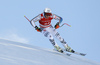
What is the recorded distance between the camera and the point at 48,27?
351 inches

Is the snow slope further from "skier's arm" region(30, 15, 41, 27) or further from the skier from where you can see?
"skier's arm" region(30, 15, 41, 27)

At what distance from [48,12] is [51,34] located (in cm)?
84

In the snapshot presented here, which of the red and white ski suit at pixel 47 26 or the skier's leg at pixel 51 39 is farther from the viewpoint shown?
the red and white ski suit at pixel 47 26

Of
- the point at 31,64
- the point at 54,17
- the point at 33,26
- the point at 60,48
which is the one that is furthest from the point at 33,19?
the point at 31,64

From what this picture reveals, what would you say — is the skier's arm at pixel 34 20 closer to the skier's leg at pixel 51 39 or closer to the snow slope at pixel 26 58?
the skier's leg at pixel 51 39

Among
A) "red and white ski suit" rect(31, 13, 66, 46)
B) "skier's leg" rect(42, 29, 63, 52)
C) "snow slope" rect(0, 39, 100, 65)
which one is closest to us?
"snow slope" rect(0, 39, 100, 65)

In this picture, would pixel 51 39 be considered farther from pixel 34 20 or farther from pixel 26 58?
pixel 26 58

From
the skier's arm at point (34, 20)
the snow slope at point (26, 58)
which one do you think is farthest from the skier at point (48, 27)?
the snow slope at point (26, 58)

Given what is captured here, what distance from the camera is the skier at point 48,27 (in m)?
8.54

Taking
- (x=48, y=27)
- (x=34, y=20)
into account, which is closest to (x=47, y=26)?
(x=48, y=27)

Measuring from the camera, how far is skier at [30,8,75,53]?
8539mm

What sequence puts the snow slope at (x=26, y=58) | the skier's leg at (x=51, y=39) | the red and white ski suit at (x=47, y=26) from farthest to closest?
the red and white ski suit at (x=47, y=26), the skier's leg at (x=51, y=39), the snow slope at (x=26, y=58)

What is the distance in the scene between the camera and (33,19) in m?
8.73

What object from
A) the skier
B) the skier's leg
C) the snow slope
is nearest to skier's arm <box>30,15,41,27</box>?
the skier
